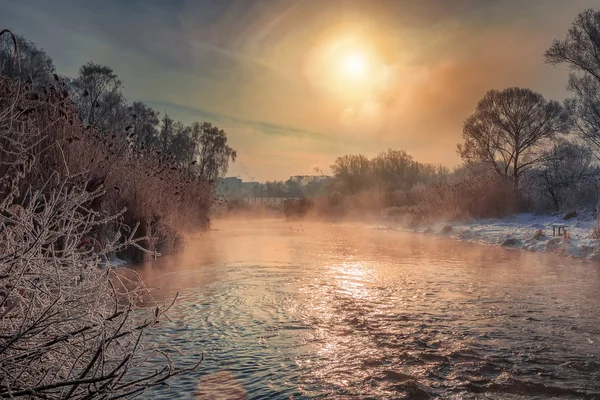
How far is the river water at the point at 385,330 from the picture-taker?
3773 mm

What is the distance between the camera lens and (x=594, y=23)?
23453 millimetres

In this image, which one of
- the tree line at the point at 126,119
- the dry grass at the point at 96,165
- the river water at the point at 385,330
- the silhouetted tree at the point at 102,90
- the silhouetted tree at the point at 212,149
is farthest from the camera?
the silhouetted tree at the point at 212,149

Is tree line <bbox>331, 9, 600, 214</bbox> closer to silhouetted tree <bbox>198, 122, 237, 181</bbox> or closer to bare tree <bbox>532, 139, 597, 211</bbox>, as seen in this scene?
bare tree <bbox>532, 139, 597, 211</bbox>

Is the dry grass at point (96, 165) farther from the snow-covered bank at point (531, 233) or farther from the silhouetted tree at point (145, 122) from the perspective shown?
the silhouetted tree at point (145, 122)

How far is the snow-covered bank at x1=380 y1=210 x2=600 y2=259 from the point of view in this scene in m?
12.2

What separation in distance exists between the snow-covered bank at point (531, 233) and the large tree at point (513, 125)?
45.2ft

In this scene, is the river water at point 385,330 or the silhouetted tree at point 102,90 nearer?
the river water at point 385,330

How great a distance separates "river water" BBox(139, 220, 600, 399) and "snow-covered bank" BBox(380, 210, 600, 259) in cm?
225

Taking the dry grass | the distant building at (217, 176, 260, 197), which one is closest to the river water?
the dry grass

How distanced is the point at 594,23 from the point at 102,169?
25.8 meters

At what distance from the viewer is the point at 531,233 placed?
1529 centimetres

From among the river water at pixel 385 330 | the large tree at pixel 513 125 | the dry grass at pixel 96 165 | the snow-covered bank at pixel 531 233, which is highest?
the large tree at pixel 513 125

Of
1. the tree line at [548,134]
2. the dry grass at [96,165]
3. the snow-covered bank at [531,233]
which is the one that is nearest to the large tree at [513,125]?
the tree line at [548,134]

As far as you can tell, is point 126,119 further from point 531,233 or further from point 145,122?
point 531,233
